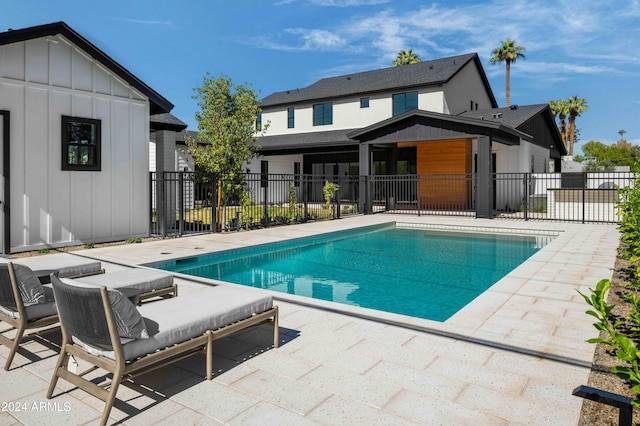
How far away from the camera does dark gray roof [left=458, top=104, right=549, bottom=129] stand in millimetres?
20016

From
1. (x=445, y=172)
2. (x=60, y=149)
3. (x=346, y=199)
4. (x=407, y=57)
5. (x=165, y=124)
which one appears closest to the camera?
(x=60, y=149)

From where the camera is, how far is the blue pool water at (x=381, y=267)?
22.2ft

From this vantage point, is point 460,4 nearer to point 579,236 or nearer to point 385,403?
point 579,236

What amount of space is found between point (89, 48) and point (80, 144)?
2.14m

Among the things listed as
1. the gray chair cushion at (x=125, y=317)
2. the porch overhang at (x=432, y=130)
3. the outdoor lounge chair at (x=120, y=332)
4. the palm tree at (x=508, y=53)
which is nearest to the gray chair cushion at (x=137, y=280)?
the outdoor lounge chair at (x=120, y=332)

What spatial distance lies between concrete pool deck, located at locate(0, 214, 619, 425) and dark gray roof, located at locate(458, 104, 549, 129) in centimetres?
1639

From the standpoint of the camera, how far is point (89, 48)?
9.77 meters

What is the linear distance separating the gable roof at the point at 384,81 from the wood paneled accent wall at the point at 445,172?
127 inches

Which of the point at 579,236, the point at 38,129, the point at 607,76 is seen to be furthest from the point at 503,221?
the point at 607,76

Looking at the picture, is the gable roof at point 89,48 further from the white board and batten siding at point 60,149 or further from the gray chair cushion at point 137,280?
the gray chair cushion at point 137,280

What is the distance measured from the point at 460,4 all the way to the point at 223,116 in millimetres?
12505

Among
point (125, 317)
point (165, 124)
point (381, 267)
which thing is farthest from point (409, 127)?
point (125, 317)

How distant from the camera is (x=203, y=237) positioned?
473 inches

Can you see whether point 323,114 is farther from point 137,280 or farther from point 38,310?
point 38,310
